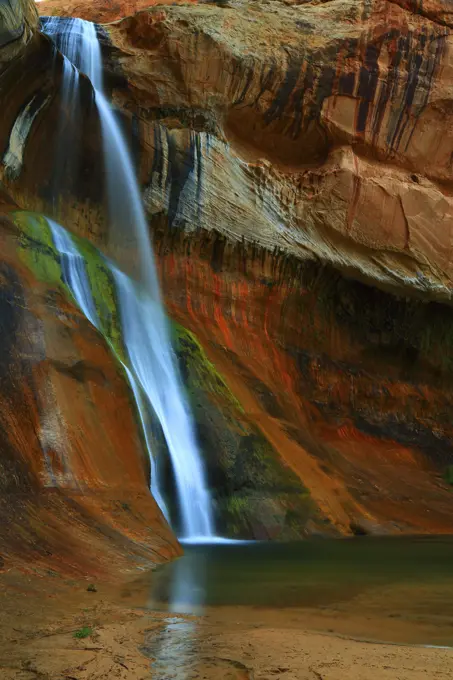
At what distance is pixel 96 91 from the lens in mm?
15820

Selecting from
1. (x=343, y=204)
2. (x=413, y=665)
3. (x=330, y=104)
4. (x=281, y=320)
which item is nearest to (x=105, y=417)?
(x=413, y=665)

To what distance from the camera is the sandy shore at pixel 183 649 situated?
139 inches

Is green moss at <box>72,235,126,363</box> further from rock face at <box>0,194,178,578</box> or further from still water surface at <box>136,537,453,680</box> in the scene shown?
still water surface at <box>136,537,453,680</box>

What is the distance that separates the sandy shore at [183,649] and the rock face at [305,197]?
9413 mm

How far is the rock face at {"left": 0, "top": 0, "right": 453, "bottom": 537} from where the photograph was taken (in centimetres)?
1605

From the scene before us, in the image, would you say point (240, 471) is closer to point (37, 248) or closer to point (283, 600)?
point (37, 248)

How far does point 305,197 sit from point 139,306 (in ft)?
20.2

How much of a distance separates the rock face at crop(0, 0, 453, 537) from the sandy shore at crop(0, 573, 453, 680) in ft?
30.9

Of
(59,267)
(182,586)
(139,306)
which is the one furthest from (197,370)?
(182,586)

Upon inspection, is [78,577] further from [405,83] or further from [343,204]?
[405,83]

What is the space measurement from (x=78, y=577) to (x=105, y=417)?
3.28m

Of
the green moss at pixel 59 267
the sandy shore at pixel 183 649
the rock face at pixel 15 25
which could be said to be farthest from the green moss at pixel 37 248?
the sandy shore at pixel 183 649

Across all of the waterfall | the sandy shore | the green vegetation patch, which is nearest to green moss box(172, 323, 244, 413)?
the waterfall

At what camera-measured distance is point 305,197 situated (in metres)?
17.5
